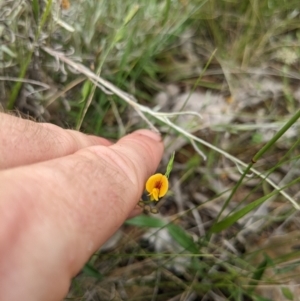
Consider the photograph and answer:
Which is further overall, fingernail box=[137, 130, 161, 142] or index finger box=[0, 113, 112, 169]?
fingernail box=[137, 130, 161, 142]

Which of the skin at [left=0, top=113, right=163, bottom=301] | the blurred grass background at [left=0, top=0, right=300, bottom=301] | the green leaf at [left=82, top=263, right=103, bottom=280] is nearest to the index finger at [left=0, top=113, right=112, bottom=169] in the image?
the skin at [left=0, top=113, right=163, bottom=301]

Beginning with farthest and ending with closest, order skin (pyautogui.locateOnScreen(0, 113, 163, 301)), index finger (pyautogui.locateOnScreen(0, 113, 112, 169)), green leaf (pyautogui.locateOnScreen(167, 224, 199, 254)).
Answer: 1. green leaf (pyautogui.locateOnScreen(167, 224, 199, 254))
2. index finger (pyautogui.locateOnScreen(0, 113, 112, 169))
3. skin (pyautogui.locateOnScreen(0, 113, 163, 301))

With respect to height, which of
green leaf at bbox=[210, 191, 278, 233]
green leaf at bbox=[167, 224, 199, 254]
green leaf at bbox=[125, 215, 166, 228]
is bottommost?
green leaf at bbox=[167, 224, 199, 254]

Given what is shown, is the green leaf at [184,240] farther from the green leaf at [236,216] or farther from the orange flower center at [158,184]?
the orange flower center at [158,184]

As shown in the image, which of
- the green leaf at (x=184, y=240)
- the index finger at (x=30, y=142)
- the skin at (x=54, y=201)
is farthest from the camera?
the green leaf at (x=184, y=240)

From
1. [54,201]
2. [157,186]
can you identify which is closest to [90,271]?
[157,186]

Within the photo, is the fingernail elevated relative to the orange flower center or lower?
lower

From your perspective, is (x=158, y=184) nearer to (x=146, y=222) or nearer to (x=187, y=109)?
(x=146, y=222)

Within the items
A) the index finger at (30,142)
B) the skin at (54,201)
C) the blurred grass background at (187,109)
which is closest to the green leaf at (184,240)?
the blurred grass background at (187,109)

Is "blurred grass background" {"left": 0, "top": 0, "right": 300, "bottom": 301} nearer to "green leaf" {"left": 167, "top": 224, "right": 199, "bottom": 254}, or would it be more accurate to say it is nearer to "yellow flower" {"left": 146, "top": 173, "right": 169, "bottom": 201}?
"green leaf" {"left": 167, "top": 224, "right": 199, "bottom": 254}
